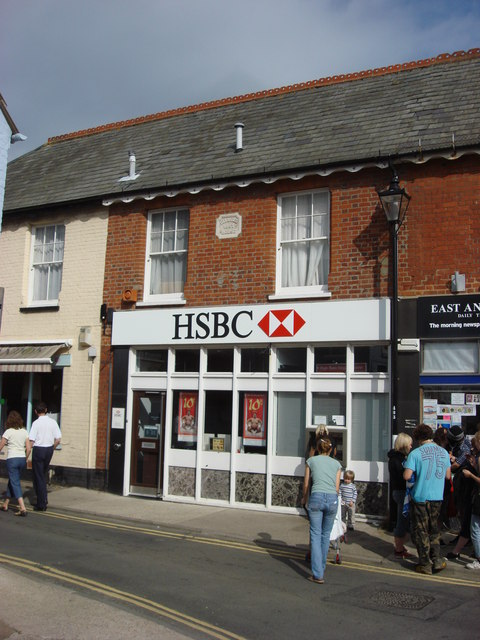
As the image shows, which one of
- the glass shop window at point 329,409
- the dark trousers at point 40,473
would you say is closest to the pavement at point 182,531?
the dark trousers at point 40,473

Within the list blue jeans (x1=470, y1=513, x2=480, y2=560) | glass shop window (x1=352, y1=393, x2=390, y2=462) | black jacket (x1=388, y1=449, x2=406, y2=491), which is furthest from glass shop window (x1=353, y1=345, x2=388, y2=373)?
A: blue jeans (x1=470, y1=513, x2=480, y2=560)

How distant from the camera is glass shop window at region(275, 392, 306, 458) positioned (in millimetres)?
11922

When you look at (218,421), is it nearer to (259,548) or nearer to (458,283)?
(259,548)

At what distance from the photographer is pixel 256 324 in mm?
12320

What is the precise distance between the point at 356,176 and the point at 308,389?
3848mm

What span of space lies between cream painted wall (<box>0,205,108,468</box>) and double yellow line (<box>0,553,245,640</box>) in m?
6.01

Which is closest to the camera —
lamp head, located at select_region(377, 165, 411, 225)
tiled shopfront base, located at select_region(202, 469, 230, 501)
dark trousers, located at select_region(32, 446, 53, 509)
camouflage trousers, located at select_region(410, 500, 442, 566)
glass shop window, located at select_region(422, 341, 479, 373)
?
camouflage trousers, located at select_region(410, 500, 442, 566)

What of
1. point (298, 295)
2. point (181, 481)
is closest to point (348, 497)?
point (298, 295)

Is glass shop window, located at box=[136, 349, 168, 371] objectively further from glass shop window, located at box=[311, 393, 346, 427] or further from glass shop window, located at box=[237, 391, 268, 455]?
glass shop window, located at box=[311, 393, 346, 427]

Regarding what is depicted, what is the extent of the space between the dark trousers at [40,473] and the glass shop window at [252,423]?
346 cm

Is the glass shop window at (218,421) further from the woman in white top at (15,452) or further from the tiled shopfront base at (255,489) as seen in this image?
the woman in white top at (15,452)

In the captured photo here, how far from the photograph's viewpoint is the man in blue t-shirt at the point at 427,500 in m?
7.99

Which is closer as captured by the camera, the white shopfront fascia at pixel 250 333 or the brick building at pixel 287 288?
the brick building at pixel 287 288

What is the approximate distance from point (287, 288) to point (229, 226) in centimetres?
172
